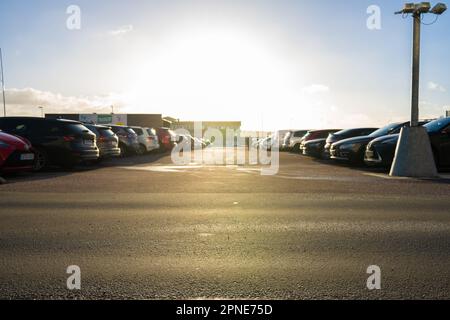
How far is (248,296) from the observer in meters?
2.93

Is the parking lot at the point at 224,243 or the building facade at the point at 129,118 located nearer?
the parking lot at the point at 224,243

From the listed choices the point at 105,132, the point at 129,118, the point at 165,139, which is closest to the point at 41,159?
the point at 105,132

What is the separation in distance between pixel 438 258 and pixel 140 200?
475cm

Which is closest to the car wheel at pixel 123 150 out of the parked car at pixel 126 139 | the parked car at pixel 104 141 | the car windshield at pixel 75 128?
the parked car at pixel 126 139

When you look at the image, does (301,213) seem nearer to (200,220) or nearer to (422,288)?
(200,220)

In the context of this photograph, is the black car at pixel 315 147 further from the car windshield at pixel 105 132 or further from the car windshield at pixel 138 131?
the car windshield at pixel 138 131

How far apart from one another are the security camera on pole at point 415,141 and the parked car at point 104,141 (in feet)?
32.7

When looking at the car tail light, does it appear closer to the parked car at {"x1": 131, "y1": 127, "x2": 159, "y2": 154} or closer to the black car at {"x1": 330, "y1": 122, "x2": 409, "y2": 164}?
the black car at {"x1": 330, "y1": 122, "x2": 409, "y2": 164}

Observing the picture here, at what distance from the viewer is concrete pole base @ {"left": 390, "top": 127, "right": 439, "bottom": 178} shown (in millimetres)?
10727

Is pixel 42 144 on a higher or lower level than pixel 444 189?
higher

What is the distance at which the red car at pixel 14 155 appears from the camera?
9.78m

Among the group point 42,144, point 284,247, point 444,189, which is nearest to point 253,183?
point 444,189

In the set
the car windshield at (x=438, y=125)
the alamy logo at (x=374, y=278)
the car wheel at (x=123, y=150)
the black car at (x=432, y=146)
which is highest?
the car windshield at (x=438, y=125)

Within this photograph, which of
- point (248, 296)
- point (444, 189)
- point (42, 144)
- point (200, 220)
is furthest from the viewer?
point (42, 144)
